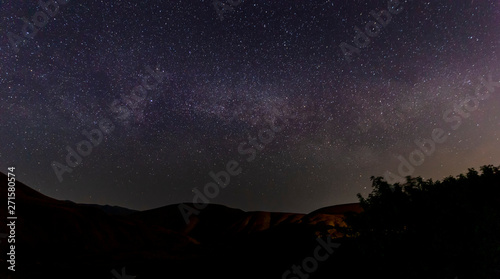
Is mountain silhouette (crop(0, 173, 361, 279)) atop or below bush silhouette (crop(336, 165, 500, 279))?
atop

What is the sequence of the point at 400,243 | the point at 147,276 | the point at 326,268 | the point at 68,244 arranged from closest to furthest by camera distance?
the point at 400,243 < the point at 326,268 < the point at 147,276 < the point at 68,244

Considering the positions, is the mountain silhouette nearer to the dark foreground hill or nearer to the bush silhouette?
the dark foreground hill

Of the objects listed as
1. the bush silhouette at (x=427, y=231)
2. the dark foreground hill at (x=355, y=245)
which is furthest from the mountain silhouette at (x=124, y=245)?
the bush silhouette at (x=427, y=231)

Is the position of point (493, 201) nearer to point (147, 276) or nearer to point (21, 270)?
point (147, 276)

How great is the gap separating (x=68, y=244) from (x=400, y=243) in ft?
129

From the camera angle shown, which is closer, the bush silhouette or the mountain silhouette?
the bush silhouette

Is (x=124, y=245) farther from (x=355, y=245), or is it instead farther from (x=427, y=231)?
(x=427, y=231)

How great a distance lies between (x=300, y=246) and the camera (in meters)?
20.9

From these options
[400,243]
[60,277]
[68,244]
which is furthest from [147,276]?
[68,244]

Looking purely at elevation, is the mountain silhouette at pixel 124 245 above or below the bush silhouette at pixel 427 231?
above

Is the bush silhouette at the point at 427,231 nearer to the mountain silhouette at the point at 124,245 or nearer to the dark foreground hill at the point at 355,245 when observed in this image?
the dark foreground hill at the point at 355,245

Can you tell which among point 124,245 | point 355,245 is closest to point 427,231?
point 355,245

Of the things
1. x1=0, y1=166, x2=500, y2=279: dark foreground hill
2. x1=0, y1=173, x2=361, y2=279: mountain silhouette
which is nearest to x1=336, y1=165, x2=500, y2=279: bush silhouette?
x1=0, y1=166, x2=500, y2=279: dark foreground hill

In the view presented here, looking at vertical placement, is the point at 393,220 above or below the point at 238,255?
below
